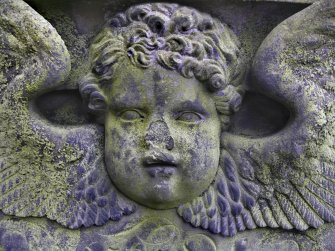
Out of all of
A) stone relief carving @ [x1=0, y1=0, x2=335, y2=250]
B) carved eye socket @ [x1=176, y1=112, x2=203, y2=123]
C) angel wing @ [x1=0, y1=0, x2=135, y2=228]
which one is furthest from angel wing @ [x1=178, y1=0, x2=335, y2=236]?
angel wing @ [x1=0, y1=0, x2=135, y2=228]

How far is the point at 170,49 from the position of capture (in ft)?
4.85

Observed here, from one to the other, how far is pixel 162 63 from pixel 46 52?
306 millimetres

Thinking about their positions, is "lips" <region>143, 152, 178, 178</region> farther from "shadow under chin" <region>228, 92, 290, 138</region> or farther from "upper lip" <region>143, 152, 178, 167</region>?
"shadow under chin" <region>228, 92, 290, 138</region>

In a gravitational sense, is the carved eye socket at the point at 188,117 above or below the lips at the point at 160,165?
above

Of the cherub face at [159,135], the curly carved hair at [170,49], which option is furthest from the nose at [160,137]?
the curly carved hair at [170,49]

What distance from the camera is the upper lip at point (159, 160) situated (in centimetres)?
150

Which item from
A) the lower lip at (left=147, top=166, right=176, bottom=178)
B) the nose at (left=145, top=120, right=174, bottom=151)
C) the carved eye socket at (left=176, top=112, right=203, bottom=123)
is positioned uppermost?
the carved eye socket at (left=176, top=112, right=203, bottom=123)

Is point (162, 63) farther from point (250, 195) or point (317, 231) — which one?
point (317, 231)

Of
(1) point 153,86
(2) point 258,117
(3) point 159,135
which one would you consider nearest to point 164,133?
(3) point 159,135

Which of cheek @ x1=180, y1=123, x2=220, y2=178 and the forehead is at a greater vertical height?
the forehead

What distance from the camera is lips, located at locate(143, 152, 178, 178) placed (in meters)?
1.50

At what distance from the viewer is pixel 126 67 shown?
1503 mm

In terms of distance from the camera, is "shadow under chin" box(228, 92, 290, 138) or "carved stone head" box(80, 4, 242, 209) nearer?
"carved stone head" box(80, 4, 242, 209)

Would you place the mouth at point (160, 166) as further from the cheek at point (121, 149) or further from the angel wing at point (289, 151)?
the angel wing at point (289, 151)
